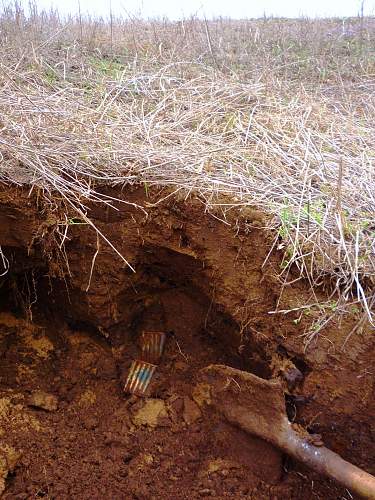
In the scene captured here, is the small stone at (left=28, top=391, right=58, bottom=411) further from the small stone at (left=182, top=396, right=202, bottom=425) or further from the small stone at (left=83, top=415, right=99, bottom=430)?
the small stone at (left=182, top=396, right=202, bottom=425)

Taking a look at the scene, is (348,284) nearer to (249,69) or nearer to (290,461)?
(290,461)

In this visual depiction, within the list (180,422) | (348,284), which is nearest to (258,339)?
(348,284)

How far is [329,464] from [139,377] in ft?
A: 3.70

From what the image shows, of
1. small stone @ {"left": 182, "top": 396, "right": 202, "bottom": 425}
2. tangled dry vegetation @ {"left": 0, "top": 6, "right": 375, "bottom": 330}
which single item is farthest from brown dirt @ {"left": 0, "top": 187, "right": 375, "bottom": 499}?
tangled dry vegetation @ {"left": 0, "top": 6, "right": 375, "bottom": 330}

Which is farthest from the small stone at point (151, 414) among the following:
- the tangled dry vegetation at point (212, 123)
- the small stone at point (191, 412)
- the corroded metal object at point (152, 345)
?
the tangled dry vegetation at point (212, 123)

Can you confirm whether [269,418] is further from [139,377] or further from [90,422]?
[90,422]

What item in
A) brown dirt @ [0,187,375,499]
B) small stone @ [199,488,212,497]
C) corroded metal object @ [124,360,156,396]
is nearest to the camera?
brown dirt @ [0,187,375,499]

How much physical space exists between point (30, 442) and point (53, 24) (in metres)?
4.22

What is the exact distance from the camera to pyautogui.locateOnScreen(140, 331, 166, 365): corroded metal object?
281 cm

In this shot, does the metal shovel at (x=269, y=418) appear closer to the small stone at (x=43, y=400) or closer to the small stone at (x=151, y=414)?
the small stone at (x=151, y=414)

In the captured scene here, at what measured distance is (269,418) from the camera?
2178mm

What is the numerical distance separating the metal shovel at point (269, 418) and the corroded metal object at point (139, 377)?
0.38 meters

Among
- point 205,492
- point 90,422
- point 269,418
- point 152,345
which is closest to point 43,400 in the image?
point 90,422

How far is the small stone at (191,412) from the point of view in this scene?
8.45 feet
